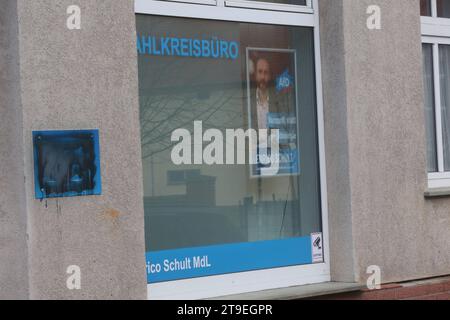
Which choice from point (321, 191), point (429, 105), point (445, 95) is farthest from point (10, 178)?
point (445, 95)

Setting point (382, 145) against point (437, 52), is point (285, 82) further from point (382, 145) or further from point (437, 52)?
point (437, 52)

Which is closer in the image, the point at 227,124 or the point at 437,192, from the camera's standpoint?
the point at 227,124

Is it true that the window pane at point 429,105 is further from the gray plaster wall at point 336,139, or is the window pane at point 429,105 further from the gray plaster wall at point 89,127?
the gray plaster wall at point 89,127

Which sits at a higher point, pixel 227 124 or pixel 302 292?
pixel 227 124

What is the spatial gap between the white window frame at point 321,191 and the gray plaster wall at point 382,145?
73mm

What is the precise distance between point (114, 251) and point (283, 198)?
187 centimetres

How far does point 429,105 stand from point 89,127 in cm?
379

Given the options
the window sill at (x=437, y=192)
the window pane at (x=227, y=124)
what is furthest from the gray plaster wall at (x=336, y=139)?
the window sill at (x=437, y=192)

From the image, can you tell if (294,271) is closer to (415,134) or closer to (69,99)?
(415,134)

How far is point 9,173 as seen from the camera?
5445 mm

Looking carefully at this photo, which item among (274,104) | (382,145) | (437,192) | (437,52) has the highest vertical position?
(437,52)

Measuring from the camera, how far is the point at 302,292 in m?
6.65
